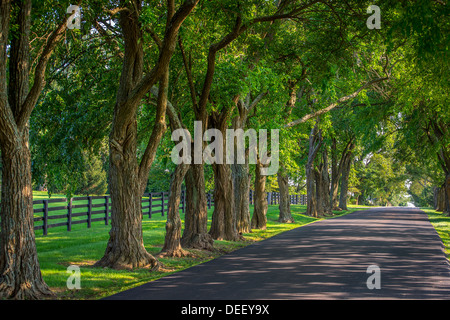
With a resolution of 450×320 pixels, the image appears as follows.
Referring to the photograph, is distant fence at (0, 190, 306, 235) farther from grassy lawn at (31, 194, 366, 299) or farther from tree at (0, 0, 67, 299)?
tree at (0, 0, 67, 299)

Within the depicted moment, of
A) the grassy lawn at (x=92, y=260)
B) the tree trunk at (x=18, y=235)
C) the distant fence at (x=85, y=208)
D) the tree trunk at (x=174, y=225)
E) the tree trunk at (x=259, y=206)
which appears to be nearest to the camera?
the tree trunk at (x=18, y=235)

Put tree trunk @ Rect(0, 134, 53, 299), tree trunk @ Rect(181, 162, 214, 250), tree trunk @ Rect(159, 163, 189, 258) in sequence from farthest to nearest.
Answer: tree trunk @ Rect(181, 162, 214, 250) → tree trunk @ Rect(159, 163, 189, 258) → tree trunk @ Rect(0, 134, 53, 299)

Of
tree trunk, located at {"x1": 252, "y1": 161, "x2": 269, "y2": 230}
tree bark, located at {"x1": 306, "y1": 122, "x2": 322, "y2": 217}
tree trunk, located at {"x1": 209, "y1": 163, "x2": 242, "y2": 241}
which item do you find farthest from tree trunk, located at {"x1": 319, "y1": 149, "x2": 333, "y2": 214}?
tree trunk, located at {"x1": 209, "y1": 163, "x2": 242, "y2": 241}

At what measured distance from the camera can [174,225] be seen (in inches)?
639

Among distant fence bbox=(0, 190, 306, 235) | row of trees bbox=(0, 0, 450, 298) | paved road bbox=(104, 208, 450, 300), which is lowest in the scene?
paved road bbox=(104, 208, 450, 300)

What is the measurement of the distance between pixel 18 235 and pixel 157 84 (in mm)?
9945

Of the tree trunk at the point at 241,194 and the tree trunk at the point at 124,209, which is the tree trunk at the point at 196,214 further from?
the tree trunk at the point at 241,194

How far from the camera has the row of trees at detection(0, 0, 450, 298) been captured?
1005cm

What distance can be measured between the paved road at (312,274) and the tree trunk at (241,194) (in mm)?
5698

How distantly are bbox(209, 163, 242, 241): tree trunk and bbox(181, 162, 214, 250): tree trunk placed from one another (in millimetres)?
2274

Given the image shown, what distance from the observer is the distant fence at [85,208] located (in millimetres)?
21500

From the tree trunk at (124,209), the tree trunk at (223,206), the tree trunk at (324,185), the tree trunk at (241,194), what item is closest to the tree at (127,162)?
the tree trunk at (124,209)

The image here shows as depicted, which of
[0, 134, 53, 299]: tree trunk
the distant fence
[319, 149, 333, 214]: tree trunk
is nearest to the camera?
[0, 134, 53, 299]: tree trunk

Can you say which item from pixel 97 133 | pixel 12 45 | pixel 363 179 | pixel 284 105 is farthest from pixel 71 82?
pixel 363 179
